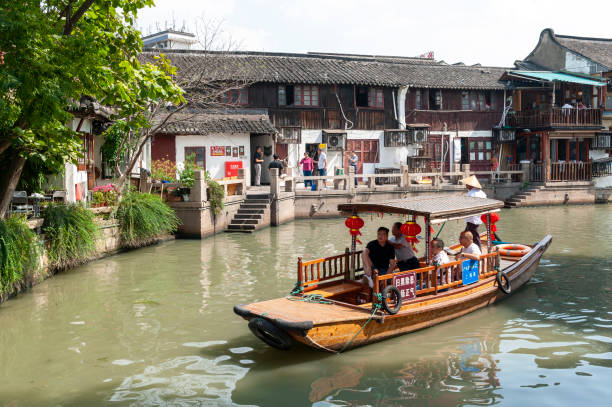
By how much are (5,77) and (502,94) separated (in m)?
30.3

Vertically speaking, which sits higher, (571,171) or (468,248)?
(571,171)

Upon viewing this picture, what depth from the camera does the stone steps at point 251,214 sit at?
20.5m

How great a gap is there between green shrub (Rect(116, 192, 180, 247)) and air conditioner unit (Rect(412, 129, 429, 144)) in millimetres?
18087

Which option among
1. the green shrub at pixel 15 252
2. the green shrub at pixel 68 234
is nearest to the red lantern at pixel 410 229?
the green shrub at pixel 15 252

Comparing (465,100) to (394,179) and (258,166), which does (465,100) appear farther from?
(258,166)

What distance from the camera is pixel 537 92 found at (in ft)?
109

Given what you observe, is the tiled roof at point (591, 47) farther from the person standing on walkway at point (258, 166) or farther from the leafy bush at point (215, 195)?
the leafy bush at point (215, 195)

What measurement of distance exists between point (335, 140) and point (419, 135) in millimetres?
4829

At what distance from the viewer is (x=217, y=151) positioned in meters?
26.6

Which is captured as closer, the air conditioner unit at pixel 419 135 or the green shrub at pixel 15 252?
the green shrub at pixel 15 252

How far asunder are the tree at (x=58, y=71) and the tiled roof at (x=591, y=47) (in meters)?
30.5

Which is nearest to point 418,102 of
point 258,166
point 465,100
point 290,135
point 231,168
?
point 465,100

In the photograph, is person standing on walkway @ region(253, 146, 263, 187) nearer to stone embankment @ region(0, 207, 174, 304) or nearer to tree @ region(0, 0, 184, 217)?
stone embankment @ region(0, 207, 174, 304)

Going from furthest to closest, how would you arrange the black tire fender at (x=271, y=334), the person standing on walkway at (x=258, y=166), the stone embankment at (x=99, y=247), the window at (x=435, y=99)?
the window at (x=435, y=99), the person standing on walkway at (x=258, y=166), the stone embankment at (x=99, y=247), the black tire fender at (x=271, y=334)
